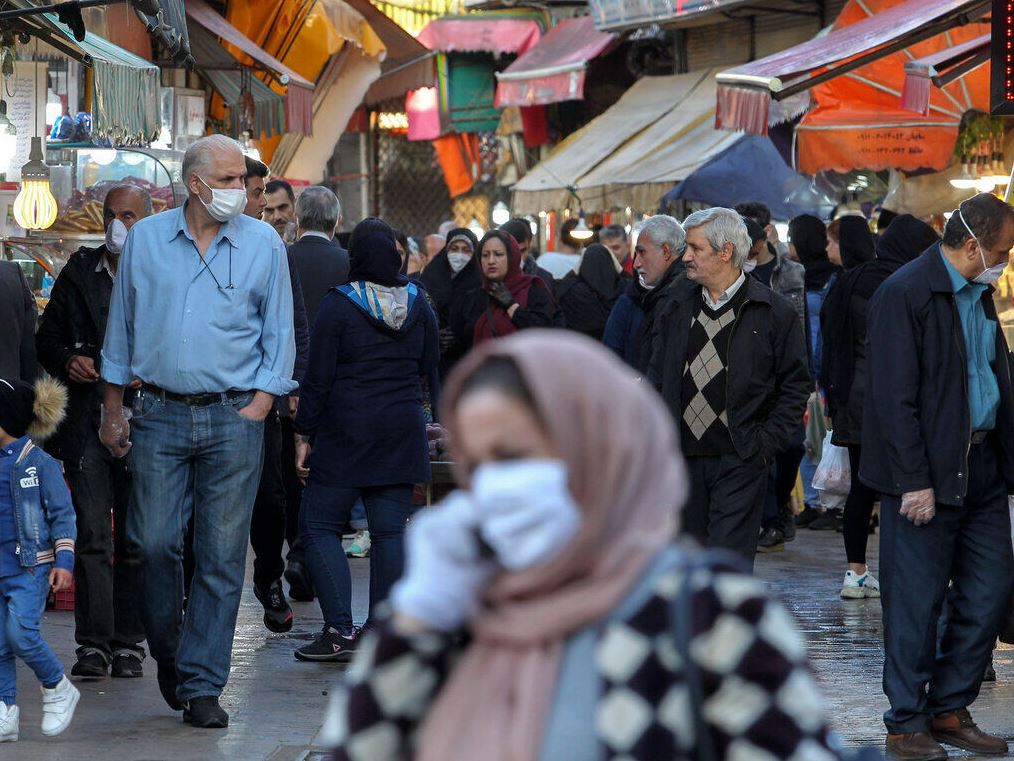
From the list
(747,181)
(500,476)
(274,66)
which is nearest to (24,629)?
(500,476)

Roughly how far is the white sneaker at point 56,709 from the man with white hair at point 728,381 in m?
2.44

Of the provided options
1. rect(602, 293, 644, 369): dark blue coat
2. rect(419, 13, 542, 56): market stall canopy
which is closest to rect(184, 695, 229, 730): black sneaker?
rect(602, 293, 644, 369): dark blue coat

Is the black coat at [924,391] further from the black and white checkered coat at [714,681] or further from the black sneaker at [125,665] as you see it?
the black and white checkered coat at [714,681]

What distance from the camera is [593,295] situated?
13180 mm

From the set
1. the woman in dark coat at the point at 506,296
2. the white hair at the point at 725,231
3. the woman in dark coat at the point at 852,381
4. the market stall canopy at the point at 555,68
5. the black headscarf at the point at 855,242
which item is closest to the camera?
the white hair at the point at 725,231

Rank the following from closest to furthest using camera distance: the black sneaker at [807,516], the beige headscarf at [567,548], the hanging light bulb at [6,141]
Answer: the beige headscarf at [567,548] → the hanging light bulb at [6,141] → the black sneaker at [807,516]

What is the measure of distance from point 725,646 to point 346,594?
578cm

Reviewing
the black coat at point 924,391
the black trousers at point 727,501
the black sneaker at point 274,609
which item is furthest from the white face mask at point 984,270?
the black sneaker at point 274,609

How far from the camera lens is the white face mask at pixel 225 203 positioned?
6.62 m

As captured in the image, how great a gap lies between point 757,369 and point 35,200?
13.7 feet

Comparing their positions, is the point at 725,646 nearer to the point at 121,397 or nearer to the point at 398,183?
the point at 121,397

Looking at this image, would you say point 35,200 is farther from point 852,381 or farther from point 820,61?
point 820,61

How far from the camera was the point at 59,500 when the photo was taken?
21.0 feet

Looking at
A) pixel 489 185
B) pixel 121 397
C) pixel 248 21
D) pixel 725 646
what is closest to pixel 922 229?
pixel 121 397
